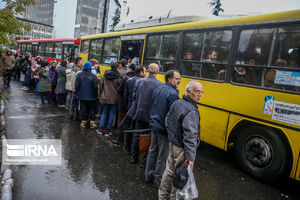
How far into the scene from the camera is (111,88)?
678 cm

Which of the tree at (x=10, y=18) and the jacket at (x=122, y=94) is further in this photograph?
the tree at (x=10, y=18)

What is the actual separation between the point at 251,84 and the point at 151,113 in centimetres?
217

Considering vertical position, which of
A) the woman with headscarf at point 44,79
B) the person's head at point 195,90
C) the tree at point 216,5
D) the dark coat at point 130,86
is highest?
the tree at point 216,5

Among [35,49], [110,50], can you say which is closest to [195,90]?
[110,50]

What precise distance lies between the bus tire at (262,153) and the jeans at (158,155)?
189 centimetres

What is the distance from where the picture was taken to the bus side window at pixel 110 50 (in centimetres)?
1070

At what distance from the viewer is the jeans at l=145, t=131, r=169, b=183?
13.6ft

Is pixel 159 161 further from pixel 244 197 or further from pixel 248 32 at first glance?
pixel 248 32

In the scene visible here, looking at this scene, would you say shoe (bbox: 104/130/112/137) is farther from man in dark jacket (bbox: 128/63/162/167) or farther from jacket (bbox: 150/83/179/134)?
jacket (bbox: 150/83/179/134)

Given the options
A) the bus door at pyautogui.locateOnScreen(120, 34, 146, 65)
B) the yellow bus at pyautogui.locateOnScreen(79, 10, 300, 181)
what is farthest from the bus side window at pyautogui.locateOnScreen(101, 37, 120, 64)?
the yellow bus at pyautogui.locateOnScreen(79, 10, 300, 181)

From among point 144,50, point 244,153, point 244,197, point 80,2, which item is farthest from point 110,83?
point 80,2

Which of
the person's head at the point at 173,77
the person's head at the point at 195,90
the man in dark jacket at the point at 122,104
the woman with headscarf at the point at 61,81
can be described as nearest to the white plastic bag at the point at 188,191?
the person's head at the point at 195,90

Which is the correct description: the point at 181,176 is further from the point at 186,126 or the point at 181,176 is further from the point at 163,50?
the point at 163,50

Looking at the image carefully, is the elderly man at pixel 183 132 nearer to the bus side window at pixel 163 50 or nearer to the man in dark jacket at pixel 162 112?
the man in dark jacket at pixel 162 112
